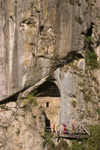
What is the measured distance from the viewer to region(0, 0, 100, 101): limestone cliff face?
18938 millimetres

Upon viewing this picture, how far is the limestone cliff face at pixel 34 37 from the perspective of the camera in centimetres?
1894

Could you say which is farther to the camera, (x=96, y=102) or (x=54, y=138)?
(x=96, y=102)

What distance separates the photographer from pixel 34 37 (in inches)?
749

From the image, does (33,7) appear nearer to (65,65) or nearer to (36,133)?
(65,65)

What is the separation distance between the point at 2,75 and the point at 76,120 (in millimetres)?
6314

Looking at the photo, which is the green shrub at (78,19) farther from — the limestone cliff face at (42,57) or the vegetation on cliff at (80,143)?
the vegetation on cliff at (80,143)

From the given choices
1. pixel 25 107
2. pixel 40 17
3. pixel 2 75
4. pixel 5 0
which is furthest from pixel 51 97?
pixel 5 0

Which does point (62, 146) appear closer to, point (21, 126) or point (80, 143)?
point (80, 143)

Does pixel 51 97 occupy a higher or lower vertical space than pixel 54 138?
higher

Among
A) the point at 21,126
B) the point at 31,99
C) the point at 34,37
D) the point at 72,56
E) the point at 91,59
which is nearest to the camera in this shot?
the point at 21,126

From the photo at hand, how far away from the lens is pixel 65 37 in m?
19.2

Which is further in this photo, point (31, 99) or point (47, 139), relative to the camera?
point (31, 99)

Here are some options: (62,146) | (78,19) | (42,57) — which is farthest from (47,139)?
(78,19)

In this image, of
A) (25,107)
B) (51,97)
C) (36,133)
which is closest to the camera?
(36,133)
